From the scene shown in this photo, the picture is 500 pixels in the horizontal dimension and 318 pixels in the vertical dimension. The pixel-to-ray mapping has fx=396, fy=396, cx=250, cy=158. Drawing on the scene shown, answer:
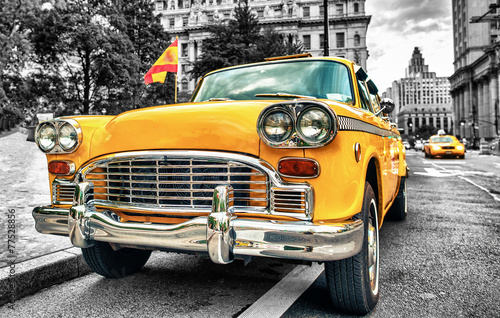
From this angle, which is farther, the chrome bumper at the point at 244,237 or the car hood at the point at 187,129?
the car hood at the point at 187,129

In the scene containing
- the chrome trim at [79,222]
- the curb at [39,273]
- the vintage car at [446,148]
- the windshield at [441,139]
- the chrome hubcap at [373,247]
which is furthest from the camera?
the windshield at [441,139]

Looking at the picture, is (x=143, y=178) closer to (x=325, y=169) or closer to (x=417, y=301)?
A: (x=325, y=169)

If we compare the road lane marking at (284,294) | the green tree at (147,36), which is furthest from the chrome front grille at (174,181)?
the green tree at (147,36)

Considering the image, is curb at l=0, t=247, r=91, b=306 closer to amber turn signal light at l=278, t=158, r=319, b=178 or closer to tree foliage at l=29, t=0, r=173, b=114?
amber turn signal light at l=278, t=158, r=319, b=178

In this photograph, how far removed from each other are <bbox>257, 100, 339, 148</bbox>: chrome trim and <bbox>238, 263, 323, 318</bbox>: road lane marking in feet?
3.78

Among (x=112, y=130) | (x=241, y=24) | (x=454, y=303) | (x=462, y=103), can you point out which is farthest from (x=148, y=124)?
(x=462, y=103)

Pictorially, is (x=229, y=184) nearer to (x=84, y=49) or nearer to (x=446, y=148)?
(x=446, y=148)

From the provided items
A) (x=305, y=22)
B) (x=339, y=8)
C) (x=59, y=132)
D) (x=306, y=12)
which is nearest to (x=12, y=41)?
(x=59, y=132)

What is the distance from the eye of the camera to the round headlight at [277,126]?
216 cm

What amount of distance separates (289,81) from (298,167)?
1.45 m

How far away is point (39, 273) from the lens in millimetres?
3178

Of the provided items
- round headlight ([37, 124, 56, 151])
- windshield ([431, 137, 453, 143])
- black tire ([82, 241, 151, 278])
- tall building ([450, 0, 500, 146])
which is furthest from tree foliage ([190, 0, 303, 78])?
tall building ([450, 0, 500, 146])

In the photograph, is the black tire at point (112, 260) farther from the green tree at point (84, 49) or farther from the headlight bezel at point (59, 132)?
the green tree at point (84, 49)

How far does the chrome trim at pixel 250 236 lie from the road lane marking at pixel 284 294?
0.58m
